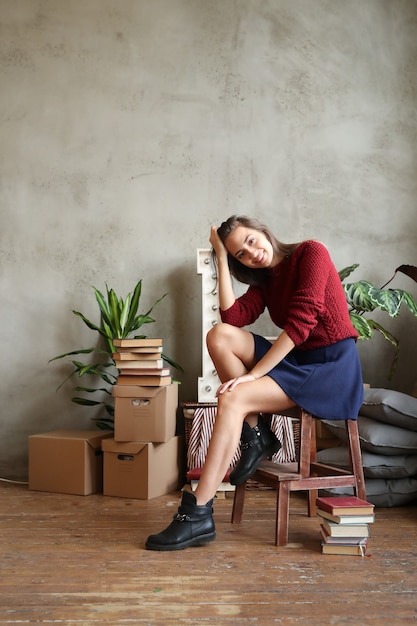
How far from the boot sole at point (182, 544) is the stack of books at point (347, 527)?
0.38 metres

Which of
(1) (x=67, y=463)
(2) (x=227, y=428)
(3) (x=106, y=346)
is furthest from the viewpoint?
(3) (x=106, y=346)

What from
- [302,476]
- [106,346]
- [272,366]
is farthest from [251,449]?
[106,346]

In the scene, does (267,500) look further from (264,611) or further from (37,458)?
(264,611)

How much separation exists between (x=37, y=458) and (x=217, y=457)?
138 centimetres

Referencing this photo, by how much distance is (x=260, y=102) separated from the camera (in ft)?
12.1

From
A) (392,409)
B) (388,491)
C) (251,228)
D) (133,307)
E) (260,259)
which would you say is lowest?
(388,491)

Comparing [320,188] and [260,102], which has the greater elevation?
[260,102]

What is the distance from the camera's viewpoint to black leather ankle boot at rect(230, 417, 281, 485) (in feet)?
7.37

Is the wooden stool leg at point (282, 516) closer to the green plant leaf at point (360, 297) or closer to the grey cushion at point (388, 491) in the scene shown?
the grey cushion at point (388, 491)

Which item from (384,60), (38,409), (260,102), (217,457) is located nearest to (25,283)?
(38,409)

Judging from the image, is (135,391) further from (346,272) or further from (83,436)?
(346,272)

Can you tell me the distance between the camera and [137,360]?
3.09 meters

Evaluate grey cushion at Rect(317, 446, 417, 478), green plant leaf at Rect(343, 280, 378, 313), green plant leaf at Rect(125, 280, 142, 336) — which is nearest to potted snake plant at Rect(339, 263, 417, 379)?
green plant leaf at Rect(343, 280, 378, 313)

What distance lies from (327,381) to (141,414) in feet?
3.57
